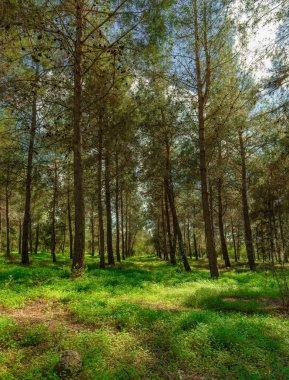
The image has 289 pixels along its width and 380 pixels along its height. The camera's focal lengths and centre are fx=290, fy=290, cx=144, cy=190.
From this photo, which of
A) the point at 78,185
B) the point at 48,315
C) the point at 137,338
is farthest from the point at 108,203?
the point at 137,338

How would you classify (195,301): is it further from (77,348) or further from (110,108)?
(110,108)

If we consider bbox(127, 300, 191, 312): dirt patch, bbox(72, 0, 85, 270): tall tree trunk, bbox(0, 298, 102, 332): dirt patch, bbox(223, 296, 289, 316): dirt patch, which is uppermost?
bbox(72, 0, 85, 270): tall tree trunk

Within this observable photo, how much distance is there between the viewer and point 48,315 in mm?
6262

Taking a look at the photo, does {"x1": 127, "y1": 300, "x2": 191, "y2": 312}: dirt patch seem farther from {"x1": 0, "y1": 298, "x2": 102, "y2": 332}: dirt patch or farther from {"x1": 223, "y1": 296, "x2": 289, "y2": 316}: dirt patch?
{"x1": 0, "y1": 298, "x2": 102, "y2": 332}: dirt patch

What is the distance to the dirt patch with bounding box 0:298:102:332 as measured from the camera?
5641 millimetres

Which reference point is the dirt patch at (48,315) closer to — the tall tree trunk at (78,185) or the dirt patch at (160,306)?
the dirt patch at (160,306)

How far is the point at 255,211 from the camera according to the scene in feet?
90.8

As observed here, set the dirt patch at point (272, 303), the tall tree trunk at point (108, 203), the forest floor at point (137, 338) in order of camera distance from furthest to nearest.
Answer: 1. the tall tree trunk at point (108, 203)
2. the dirt patch at point (272, 303)
3. the forest floor at point (137, 338)

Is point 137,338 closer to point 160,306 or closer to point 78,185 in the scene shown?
point 160,306

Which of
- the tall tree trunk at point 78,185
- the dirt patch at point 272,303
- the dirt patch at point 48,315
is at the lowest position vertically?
the dirt patch at point 272,303

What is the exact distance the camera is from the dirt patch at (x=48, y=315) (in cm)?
564

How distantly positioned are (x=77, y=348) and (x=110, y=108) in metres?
14.0

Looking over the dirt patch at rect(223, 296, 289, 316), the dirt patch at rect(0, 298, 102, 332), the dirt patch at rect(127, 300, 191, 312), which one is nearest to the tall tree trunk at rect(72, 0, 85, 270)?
the dirt patch at rect(0, 298, 102, 332)

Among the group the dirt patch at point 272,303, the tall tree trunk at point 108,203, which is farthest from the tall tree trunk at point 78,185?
the tall tree trunk at point 108,203
